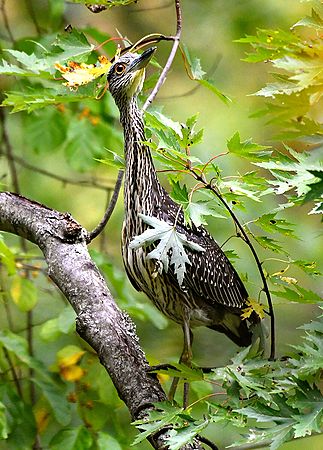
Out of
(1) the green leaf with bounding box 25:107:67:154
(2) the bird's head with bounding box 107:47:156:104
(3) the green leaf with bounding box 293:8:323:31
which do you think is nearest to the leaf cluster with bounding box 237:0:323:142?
(3) the green leaf with bounding box 293:8:323:31

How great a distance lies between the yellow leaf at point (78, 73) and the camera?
7.23 feet

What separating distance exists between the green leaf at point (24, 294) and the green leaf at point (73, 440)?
60cm

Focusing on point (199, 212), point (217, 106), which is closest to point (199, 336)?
point (217, 106)

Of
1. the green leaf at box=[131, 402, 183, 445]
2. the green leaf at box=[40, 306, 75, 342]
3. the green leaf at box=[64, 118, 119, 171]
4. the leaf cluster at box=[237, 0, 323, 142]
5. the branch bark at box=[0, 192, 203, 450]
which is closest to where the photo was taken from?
the leaf cluster at box=[237, 0, 323, 142]

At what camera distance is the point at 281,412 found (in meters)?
1.58

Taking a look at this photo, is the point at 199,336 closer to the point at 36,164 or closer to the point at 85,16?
the point at 36,164

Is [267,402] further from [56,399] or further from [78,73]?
[56,399]

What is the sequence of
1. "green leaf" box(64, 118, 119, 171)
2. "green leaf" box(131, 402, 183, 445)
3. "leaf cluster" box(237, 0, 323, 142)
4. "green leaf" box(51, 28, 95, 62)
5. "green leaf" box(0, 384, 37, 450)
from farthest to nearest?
"green leaf" box(64, 118, 119, 171)
"green leaf" box(0, 384, 37, 450)
"green leaf" box(51, 28, 95, 62)
"green leaf" box(131, 402, 183, 445)
"leaf cluster" box(237, 0, 323, 142)

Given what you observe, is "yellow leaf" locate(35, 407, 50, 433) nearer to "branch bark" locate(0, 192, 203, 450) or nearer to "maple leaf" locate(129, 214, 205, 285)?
"branch bark" locate(0, 192, 203, 450)

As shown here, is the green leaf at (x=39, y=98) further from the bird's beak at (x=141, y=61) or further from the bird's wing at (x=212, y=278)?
the bird's wing at (x=212, y=278)

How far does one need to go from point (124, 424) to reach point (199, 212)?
1.78 m

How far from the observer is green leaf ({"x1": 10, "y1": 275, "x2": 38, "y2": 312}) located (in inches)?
131

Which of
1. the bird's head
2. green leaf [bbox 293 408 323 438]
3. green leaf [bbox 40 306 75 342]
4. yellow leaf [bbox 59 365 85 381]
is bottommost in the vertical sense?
green leaf [bbox 293 408 323 438]

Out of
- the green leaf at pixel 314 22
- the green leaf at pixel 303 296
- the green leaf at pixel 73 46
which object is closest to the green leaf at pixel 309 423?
the green leaf at pixel 303 296
